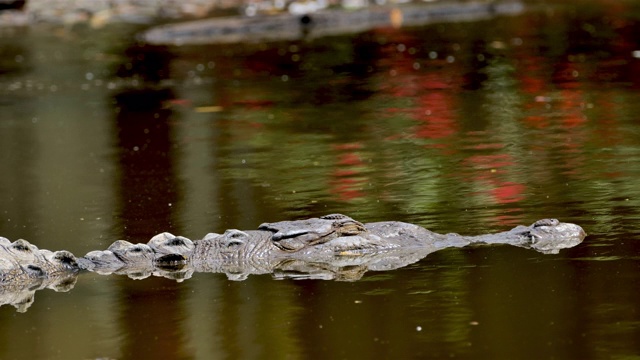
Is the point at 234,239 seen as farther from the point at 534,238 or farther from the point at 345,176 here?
the point at 345,176

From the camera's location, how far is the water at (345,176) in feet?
21.6

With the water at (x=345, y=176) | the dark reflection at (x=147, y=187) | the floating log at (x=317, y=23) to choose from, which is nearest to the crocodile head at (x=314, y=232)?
the water at (x=345, y=176)

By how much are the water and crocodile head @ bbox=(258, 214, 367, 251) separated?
45cm

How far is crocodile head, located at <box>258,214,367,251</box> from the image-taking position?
8016 millimetres

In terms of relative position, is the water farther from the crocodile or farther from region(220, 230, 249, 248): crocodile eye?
region(220, 230, 249, 248): crocodile eye


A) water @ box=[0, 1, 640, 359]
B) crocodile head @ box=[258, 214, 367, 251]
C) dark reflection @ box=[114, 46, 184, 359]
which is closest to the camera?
water @ box=[0, 1, 640, 359]

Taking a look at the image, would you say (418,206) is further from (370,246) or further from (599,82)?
(599,82)

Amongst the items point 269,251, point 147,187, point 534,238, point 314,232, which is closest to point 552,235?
point 534,238

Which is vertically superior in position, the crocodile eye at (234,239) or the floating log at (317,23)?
the crocodile eye at (234,239)

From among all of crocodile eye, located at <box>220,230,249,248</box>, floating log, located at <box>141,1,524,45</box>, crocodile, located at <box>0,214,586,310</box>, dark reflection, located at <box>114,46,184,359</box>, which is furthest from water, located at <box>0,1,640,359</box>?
floating log, located at <box>141,1,524,45</box>

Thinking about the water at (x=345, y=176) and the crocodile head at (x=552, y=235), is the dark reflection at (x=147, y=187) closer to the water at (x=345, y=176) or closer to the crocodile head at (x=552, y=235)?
the water at (x=345, y=176)

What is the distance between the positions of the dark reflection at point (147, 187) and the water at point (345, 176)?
26 mm

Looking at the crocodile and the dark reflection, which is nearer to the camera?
the dark reflection

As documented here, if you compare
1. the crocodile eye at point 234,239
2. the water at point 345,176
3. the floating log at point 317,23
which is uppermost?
the crocodile eye at point 234,239
